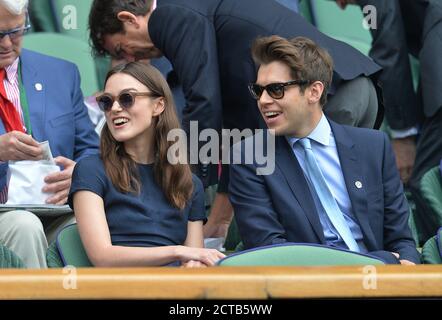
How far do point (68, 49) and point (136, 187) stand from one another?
201cm

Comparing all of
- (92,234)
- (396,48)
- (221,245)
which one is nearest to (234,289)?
(92,234)

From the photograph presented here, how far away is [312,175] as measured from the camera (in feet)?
13.6

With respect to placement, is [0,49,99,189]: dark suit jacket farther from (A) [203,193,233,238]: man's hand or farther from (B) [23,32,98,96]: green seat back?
(B) [23,32,98,96]: green seat back

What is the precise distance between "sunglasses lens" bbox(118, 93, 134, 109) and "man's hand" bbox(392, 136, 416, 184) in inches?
76.9

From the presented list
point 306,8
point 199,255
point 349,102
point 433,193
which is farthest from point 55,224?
point 306,8

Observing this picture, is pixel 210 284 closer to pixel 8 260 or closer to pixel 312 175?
pixel 8 260

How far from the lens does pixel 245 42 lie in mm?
4688

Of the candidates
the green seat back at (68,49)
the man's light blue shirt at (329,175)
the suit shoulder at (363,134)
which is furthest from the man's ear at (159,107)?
the green seat back at (68,49)

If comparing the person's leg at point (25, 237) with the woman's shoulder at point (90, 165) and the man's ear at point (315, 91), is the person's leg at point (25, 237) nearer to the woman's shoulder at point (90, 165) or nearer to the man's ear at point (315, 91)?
the woman's shoulder at point (90, 165)

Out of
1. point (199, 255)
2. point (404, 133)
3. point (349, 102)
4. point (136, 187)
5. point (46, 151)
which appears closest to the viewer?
point (199, 255)

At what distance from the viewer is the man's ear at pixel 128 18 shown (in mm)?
4867

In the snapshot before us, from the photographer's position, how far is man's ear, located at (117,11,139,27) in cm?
487

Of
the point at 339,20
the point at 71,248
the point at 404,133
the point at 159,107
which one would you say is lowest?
the point at 404,133
